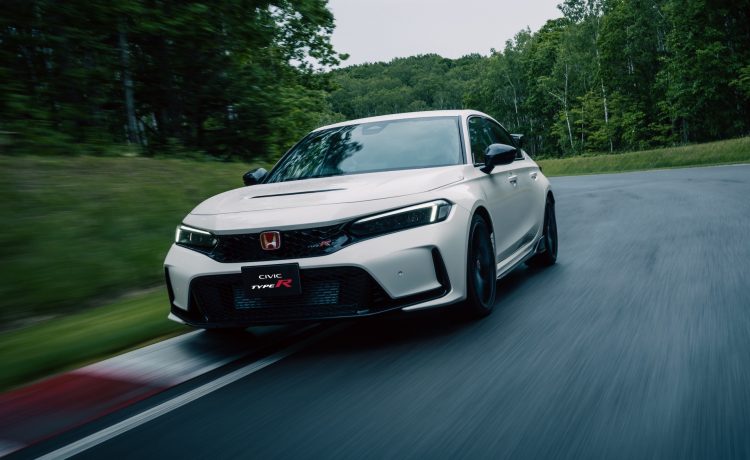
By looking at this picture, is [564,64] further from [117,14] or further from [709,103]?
[117,14]

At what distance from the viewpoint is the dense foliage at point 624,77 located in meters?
54.6

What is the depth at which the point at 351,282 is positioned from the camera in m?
4.48

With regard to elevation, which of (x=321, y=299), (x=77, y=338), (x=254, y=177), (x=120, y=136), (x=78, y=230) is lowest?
(x=77, y=338)

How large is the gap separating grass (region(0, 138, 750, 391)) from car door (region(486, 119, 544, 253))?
2.96 metres

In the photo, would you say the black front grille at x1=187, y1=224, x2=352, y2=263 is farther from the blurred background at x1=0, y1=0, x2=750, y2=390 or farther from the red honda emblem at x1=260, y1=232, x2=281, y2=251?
the blurred background at x1=0, y1=0, x2=750, y2=390

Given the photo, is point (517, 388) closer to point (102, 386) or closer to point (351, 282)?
point (351, 282)

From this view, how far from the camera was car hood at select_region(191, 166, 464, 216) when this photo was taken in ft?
15.7

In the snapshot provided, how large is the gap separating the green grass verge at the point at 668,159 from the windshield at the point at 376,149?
104 ft

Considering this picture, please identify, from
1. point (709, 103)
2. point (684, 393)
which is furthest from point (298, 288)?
point (709, 103)

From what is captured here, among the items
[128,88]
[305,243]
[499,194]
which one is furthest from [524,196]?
[128,88]

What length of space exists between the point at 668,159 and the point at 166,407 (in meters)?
41.4

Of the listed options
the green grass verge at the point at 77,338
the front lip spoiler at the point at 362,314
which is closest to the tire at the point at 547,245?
the front lip spoiler at the point at 362,314

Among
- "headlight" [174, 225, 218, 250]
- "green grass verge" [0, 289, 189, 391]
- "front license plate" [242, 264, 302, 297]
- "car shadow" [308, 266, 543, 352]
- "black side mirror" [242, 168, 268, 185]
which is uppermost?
"black side mirror" [242, 168, 268, 185]

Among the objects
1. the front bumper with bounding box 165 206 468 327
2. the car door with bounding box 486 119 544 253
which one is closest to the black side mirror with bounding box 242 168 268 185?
the front bumper with bounding box 165 206 468 327
